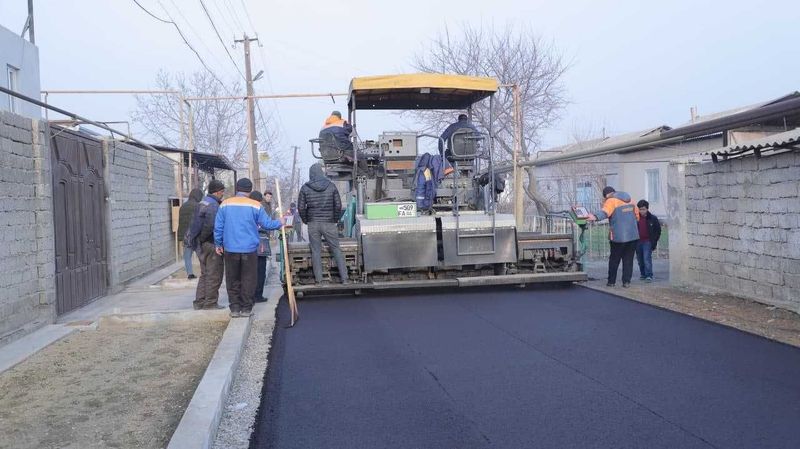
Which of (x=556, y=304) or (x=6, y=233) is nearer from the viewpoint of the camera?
(x=6, y=233)

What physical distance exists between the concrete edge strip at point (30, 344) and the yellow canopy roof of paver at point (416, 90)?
17.0 feet

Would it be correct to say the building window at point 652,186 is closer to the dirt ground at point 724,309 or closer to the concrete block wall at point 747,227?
the dirt ground at point 724,309

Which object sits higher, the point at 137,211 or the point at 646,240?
the point at 137,211

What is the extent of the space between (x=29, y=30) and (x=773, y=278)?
17075mm

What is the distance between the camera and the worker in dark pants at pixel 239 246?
317 inches

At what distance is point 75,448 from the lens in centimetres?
406

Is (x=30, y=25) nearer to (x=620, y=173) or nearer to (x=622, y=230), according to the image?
(x=622, y=230)

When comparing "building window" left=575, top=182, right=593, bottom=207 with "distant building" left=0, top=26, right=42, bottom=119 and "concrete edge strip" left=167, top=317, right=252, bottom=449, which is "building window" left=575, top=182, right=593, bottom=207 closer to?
"distant building" left=0, top=26, right=42, bottom=119

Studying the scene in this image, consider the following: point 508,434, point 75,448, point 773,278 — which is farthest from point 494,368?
point 773,278

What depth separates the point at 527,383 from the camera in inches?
210

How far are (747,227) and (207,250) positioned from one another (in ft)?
23.5

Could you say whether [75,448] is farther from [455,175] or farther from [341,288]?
[455,175]

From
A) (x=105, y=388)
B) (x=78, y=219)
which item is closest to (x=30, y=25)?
(x=78, y=219)

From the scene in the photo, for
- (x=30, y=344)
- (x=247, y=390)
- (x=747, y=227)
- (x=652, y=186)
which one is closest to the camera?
(x=247, y=390)
